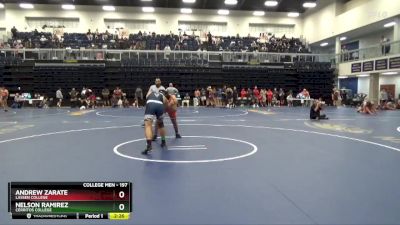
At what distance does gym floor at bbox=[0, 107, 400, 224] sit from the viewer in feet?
13.4

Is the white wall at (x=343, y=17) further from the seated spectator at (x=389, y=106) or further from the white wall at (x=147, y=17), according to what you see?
the seated spectator at (x=389, y=106)

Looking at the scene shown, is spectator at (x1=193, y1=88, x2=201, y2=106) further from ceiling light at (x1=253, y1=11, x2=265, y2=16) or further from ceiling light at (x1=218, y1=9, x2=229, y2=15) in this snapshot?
ceiling light at (x1=253, y1=11, x2=265, y2=16)

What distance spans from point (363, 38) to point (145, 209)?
1373 inches

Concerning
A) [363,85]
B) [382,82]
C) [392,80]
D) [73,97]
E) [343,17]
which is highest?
[343,17]

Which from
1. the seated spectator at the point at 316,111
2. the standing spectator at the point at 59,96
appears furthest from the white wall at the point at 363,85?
the standing spectator at the point at 59,96

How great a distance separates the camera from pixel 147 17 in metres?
38.3

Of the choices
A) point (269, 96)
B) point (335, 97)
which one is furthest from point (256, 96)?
point (335, 97)

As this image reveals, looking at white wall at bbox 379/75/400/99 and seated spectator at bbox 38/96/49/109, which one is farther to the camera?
white wall at bbox 379/75/400/99

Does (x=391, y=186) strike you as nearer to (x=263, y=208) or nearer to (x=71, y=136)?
(x=263, y=208)

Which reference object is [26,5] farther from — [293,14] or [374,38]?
[374,38]

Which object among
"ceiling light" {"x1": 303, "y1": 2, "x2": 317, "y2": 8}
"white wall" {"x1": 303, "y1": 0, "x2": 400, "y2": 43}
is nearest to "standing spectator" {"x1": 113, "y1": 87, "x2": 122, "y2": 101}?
"white wall" {"x1": 303, "y1": 0, "x2": 400, "y2": 43}

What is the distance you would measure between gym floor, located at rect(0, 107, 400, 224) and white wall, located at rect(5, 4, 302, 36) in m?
29.7
